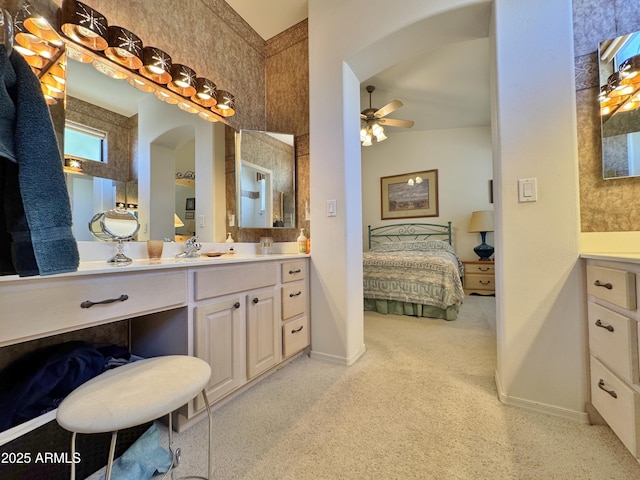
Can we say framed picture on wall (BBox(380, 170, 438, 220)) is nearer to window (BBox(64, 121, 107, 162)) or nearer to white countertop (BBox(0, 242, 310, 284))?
white countertop (BBox(0, 242, 310, 284))

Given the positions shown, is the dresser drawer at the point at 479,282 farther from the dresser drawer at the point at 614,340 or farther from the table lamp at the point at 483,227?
the dresser drawer at the point at 614,340

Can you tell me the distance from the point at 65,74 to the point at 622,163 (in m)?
2.84

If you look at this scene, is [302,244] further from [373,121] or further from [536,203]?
[373,121]

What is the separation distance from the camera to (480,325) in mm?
2881

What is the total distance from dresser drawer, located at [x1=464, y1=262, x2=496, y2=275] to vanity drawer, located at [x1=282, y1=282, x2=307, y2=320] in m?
3.54

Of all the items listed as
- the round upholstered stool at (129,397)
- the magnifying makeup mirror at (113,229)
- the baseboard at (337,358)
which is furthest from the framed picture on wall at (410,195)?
the round upholstered stool at (129,397)

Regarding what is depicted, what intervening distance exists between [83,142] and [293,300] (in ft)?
5.04

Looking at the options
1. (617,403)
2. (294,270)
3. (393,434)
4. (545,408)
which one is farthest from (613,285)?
(294,270)

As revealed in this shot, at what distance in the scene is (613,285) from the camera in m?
1.08

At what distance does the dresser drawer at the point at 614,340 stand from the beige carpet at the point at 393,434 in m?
0.40

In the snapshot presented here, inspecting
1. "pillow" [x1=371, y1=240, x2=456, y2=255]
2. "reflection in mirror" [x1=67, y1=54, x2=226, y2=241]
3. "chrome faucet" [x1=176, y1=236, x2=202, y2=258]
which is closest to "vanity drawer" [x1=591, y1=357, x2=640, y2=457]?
"chrome faucet" [x1=176, y1=236, x2=202, y2=258]

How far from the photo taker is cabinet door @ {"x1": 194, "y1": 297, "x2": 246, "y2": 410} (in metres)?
1.32

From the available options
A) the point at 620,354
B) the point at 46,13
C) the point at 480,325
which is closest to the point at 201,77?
the point at 46,13

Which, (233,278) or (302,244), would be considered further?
(302,244)
